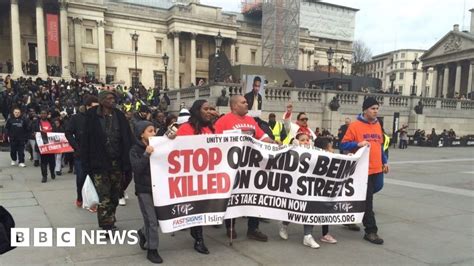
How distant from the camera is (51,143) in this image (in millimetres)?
10117

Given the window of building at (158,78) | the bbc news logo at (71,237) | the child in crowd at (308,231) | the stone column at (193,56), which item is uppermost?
the stone column at (193,56)

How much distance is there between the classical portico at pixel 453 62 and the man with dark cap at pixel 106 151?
72134mm

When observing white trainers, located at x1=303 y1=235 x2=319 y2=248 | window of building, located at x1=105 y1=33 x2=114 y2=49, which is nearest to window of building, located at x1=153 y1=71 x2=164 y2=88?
window of building, located at x1=105 y1=33 x2=114 y2=49

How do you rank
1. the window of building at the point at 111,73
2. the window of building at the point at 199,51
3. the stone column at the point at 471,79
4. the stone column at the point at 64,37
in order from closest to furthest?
the stone column at the point at 64,37 → the window of building at the point at 111,73 → the stone column at the point at 471,79 → the window of building at the point at 199,51

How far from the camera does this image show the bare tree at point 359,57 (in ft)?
307

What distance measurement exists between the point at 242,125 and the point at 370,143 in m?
2.02

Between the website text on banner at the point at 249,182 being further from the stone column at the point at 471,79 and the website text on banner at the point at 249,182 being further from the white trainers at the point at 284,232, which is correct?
the stone column at the point at 471,79

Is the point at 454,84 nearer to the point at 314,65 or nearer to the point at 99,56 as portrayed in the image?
the point at 314,65

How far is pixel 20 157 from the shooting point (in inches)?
486

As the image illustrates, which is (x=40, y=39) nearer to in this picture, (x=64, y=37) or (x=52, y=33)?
(x=52, y=33)

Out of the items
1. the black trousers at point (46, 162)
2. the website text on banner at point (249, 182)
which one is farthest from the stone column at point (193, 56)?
the website text on banner at point (249, 182)

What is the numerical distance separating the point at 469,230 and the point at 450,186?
15.1 ft

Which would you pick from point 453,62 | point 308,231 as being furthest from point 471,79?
point 308,231

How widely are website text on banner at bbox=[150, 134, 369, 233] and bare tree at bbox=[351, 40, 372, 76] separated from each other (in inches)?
3541
